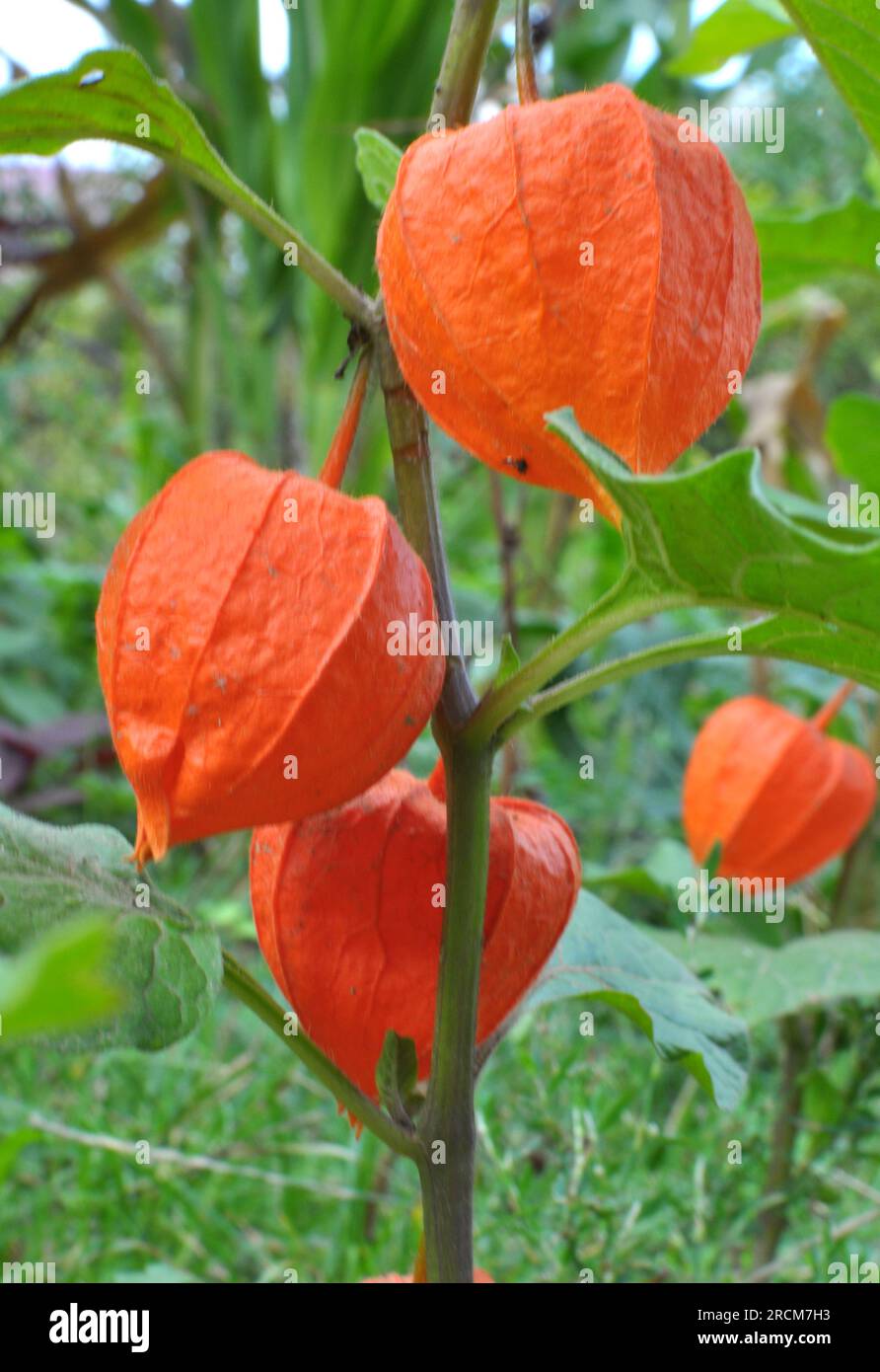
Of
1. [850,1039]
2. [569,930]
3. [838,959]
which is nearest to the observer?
[569,930]

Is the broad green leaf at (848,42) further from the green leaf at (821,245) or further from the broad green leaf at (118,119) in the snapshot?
the green leaf at (821,245)

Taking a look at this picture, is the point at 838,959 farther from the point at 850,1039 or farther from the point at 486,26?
the point at 486,26

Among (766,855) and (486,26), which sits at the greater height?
(486,26)

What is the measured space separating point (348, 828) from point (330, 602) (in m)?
0.07

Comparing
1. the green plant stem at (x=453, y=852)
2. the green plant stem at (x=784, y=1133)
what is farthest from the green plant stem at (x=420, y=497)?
the green plant stem at (x=784, y=1133)

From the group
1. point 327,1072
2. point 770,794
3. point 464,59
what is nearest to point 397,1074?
point 327,1072

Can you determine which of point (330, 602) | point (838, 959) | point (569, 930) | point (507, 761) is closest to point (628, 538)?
point (330, 602)

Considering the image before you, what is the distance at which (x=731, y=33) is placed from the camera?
813mm

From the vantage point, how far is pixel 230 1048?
3.42ft

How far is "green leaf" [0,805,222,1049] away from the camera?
26 cm

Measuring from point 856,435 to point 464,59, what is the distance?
0.58m

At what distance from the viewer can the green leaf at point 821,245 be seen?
29.4 inches

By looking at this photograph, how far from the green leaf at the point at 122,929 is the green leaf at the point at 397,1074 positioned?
5 centimetres
